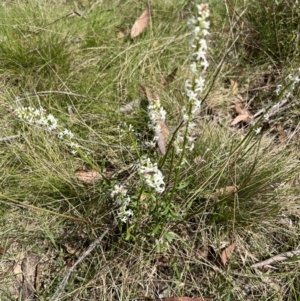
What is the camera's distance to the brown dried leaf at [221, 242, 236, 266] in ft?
6.98

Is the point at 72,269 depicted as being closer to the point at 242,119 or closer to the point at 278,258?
the point at 278,258

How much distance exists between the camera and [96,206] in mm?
2205

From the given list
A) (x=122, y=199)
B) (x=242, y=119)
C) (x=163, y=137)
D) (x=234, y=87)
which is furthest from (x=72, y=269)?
(x=234, y=87)

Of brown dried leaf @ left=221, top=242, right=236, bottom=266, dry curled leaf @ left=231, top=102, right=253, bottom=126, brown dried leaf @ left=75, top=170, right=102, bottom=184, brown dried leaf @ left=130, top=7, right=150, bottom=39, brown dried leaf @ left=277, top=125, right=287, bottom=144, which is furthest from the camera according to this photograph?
brown dried leaf @ left=130, top=7, right=150, bottom=39

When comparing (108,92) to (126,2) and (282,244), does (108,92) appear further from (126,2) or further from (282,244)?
(282,244)

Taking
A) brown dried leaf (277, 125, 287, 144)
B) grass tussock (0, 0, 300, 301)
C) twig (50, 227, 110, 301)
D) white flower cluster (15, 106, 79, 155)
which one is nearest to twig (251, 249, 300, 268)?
grass tussock (0, 0, 300, 301)

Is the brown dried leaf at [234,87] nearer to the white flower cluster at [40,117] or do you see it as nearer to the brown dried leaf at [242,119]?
the brown dried leaf at [242,119]

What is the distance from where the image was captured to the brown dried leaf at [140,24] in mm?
3059

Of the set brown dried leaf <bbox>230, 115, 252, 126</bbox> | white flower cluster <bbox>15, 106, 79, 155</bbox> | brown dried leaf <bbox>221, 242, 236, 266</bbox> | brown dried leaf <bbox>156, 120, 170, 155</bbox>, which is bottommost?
brown dried leaf <bbox>221, 242, 236, 266</bbox>

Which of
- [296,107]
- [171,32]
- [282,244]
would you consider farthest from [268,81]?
[282,244]

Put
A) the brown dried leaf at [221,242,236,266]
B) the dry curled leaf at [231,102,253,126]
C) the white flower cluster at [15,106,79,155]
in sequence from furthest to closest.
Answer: the dry curled leaf at [231,102,253,126], the brown dried leaf at [221,242,236,266], the white flower cluster at [15,106,79,155]

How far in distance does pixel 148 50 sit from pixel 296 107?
1.06 metres

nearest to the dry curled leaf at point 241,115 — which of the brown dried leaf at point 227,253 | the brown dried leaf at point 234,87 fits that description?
the brown dried leaf at point 234,87

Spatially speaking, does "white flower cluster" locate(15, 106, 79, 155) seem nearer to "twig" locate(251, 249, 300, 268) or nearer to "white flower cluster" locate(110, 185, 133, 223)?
"white flower cluster" locate(110, 185, 133, 223)
